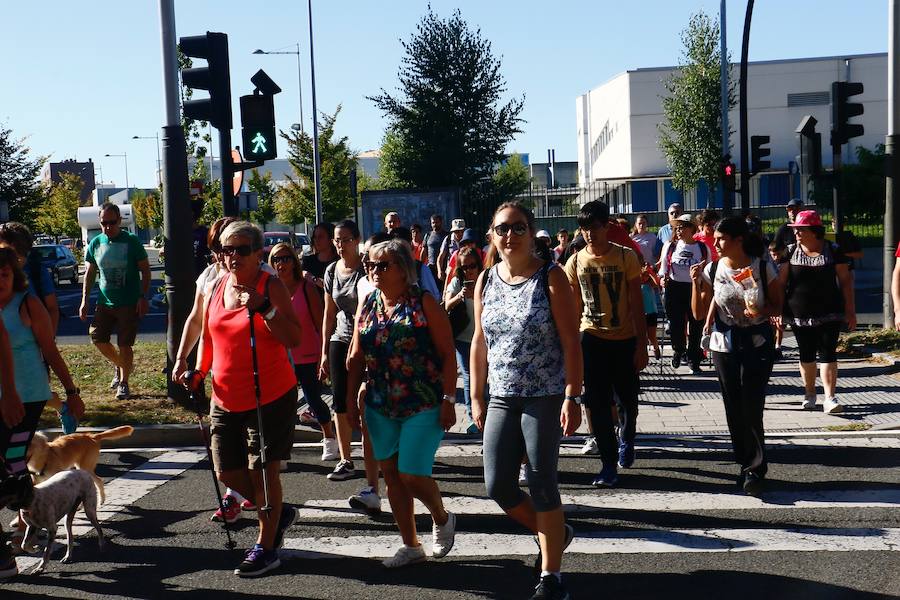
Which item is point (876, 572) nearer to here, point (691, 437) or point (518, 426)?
point (518, 426)

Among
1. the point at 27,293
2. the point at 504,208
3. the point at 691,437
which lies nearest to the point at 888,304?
the point at 691,437

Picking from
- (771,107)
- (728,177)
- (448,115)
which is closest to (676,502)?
(728,177)

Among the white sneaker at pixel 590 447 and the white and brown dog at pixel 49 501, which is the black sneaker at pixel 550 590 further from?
the white sneaker at pixel 590 447

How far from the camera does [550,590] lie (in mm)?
5074

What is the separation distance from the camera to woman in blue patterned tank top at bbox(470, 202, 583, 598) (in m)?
5.11

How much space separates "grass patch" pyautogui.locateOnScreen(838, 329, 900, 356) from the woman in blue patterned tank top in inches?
350

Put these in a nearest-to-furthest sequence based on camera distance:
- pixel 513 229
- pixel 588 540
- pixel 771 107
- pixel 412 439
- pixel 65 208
→ pixel 513 229 → pixel 412 439 → pixel 588 540 → pixel 771 107 → pixel 65 208

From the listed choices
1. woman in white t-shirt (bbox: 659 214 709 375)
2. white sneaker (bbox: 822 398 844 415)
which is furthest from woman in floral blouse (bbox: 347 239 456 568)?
woman in white t-shirt (bbox: 659 214 709 375)

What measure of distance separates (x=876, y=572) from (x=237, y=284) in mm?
3508

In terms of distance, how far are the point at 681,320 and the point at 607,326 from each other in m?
5.73

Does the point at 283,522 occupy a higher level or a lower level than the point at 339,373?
lower

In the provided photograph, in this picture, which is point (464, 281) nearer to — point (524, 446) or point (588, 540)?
point (588, 540)

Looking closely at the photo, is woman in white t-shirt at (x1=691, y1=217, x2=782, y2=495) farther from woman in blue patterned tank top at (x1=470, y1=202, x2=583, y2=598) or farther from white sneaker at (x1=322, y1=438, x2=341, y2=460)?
white sneaker at (x1=322, y1=438, x2=341, y2=460)

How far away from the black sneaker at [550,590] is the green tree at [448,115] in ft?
110
